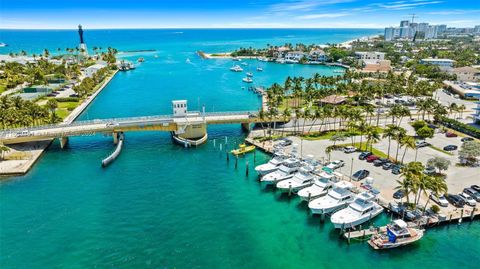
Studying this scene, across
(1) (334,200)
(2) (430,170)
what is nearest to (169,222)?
(1) (334,200)

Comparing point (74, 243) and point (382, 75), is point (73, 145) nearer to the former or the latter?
point (74, 243)

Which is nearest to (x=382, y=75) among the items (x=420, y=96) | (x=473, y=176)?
(x=420, y=96)

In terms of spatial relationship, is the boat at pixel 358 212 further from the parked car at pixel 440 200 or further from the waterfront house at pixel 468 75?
the waterfront house at pixel 468 75

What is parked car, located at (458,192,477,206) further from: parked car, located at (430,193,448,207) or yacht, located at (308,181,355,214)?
yacht, located at (308,181,355,214)

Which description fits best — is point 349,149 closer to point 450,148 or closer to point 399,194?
point 399,194

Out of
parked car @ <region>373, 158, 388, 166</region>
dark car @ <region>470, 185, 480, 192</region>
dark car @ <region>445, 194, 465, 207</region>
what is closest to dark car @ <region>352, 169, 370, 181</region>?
parked car @ <region>373, 158, 388, 166</region>

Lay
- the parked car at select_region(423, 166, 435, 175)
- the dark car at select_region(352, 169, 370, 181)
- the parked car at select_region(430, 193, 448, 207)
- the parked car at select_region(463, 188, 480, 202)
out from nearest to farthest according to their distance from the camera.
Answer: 1. the parked car at select_region(430, 193, 448, 207)
2. the parked car at select_region(463, 188, 480, 202)
3. the dark car at select_region(352, 169, 370, 181)
4. the parked car at select_region(423, 166, 435, 175)
